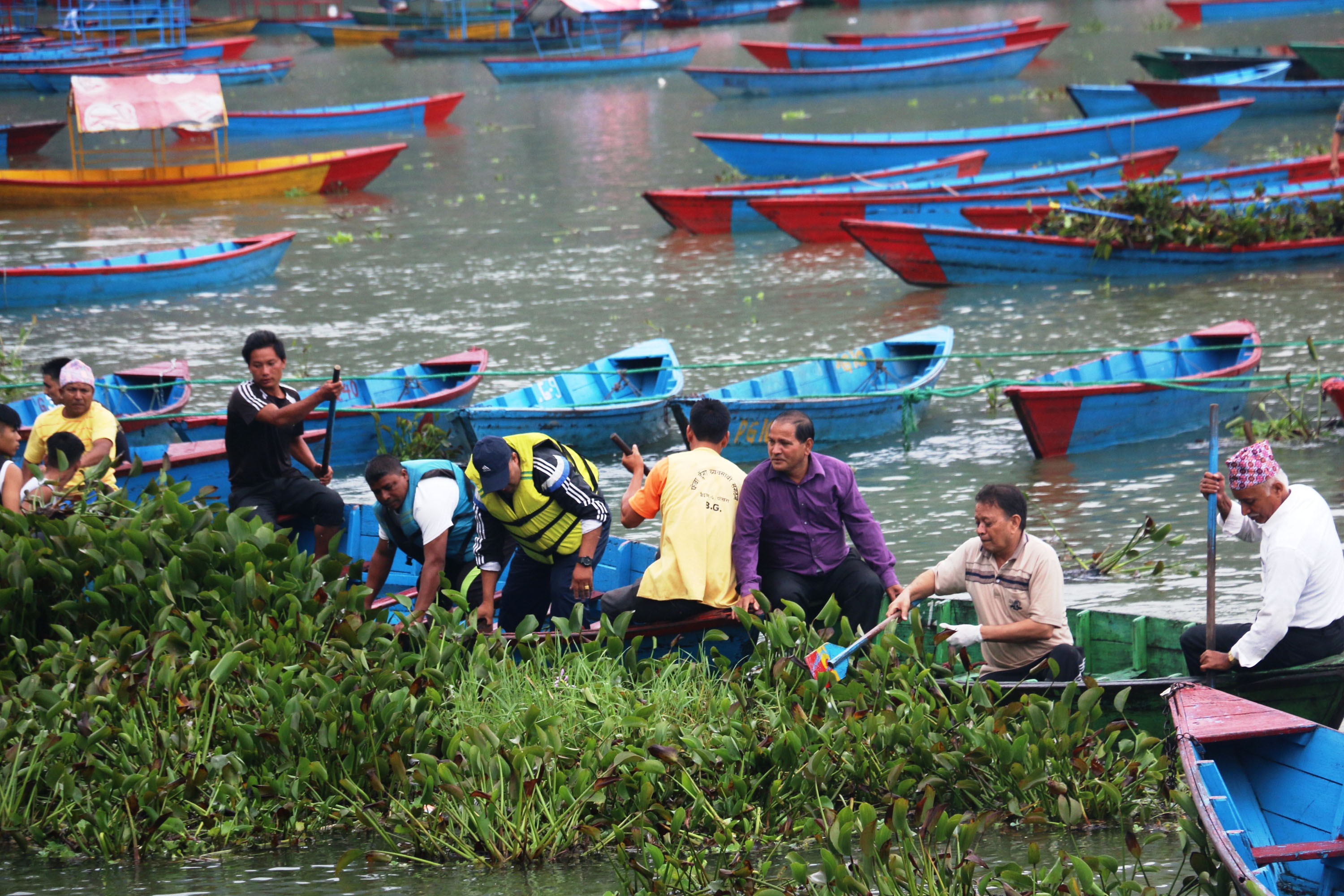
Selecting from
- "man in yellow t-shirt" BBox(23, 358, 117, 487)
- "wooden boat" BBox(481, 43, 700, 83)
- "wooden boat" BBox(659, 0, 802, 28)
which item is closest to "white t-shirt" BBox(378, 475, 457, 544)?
"man in yellow t-shirt" BBox(23, 358, 117, 487)

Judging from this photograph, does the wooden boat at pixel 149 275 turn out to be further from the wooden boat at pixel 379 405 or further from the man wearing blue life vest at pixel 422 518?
the man wearing blue life vest at pixel 422 518

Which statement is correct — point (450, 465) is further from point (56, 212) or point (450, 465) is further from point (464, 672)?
point (56, 212)

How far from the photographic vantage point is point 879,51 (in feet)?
109

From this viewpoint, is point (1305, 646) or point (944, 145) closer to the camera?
point (1305, 646)

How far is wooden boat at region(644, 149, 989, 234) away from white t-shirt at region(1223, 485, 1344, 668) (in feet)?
43.5

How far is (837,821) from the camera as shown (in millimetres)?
4250

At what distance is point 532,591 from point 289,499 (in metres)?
1.76

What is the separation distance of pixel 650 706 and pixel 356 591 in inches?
58.6

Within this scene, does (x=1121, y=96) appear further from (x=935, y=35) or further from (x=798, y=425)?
(x=798, y=425)

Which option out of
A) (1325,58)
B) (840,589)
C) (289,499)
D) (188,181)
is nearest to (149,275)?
(188,181)

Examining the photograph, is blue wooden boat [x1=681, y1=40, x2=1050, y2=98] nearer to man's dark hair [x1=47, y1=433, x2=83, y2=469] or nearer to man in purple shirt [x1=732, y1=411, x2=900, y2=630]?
man's dark hair [x1=47, y1=433, x2=83, y2=469]

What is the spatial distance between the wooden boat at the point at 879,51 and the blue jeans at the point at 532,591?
28148 millimetres

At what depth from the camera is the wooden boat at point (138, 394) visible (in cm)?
1105

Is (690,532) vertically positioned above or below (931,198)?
below
